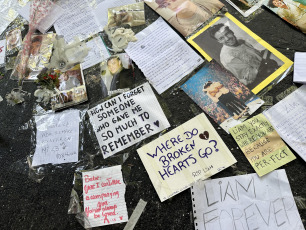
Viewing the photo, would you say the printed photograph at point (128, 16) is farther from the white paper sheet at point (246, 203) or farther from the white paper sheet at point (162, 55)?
the white paper sheet at point (246, 203)

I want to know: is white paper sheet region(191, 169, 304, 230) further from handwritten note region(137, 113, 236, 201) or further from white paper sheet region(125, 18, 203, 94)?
white paper sheet region(125, 18, 203, 94)

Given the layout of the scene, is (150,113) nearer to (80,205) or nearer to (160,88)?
(160,88)

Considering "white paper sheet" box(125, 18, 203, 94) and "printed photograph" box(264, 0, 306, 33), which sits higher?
"printed photograph" box(264, 0, 306, 33)

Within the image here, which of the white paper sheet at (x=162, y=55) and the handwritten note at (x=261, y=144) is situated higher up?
the white paper sheet at (x=162, y=55)

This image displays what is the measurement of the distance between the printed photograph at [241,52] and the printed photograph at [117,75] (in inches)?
10.0

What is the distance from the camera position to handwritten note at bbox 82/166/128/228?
0.74 metres

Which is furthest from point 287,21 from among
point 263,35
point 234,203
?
point 234,203

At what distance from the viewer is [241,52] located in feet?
2.84

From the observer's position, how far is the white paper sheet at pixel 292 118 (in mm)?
721

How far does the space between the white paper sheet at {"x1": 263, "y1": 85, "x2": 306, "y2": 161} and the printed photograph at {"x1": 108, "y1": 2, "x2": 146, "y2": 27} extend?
606 millimetres

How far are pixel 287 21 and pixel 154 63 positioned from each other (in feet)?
1.64

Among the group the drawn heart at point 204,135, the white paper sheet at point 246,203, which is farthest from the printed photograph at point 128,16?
the white paper sheet at point 246,203

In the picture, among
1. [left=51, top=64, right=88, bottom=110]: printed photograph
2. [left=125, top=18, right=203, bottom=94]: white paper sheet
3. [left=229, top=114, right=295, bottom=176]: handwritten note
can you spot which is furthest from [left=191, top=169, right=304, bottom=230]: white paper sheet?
[left=51, top=64, right=88, bottom=110]: printed photograph

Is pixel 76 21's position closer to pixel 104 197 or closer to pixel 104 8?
pixel 104 8
